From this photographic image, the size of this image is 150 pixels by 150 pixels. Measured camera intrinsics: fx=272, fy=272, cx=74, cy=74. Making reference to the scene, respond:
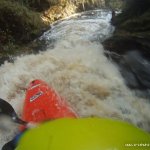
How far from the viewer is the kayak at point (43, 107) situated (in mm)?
3160

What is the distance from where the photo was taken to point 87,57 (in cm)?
549

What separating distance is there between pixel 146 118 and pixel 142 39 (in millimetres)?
1712

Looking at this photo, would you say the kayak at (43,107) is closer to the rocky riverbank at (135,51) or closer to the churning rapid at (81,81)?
the churning rapid at (81,81)

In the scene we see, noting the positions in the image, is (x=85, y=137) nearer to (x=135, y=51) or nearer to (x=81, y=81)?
(x=81, y=81)

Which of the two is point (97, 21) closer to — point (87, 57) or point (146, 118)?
point (87, 57)

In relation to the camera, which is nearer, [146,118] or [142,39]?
[146,118]

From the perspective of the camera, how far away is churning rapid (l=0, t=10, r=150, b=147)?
3604 millimetres

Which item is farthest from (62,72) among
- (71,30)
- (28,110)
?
(71,30)

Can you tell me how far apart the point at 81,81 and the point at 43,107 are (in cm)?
131

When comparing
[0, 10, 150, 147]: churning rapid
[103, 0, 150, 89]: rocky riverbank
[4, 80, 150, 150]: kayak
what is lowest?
[0, 10, 150, 147]: churning rapid

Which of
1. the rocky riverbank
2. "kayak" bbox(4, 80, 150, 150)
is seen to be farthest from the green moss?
"kayak" bbox(4, 80, 150, 150)

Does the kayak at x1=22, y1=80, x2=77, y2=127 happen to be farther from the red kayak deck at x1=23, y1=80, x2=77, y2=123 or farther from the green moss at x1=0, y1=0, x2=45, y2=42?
the green moss at x1=0, y1=0, x2=45, y2=42

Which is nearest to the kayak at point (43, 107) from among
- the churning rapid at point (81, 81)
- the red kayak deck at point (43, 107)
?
the red kayak deck at point (43, 107)

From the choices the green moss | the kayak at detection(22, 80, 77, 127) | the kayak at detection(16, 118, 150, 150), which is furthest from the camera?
the green moss
